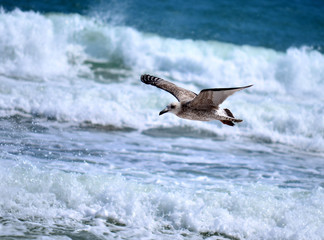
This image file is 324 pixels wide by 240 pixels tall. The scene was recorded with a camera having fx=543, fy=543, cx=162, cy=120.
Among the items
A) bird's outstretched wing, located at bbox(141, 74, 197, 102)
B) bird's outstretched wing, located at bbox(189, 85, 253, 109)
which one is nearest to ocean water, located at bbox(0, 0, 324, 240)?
bird's outstretched wing, located at bbox(141, 74, 197, 102)

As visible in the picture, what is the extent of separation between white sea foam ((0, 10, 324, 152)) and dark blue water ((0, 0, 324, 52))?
33.6 inches

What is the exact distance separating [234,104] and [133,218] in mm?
5921

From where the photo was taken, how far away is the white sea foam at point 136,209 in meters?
5.20

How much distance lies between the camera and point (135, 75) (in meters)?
12.8

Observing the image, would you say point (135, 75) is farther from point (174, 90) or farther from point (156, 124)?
point (174, 90)

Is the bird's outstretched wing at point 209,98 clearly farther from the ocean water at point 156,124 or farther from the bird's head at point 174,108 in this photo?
the ocean water at point 156,124

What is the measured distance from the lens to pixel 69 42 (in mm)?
13664

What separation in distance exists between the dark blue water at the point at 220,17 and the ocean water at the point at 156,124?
0.06m

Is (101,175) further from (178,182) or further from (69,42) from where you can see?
(69,42)

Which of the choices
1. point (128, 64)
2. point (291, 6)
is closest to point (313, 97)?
point (128, 64)

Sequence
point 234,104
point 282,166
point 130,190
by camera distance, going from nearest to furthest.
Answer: point 130,190 → point 282,166 → point 234,104

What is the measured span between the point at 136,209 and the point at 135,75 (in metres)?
7.51

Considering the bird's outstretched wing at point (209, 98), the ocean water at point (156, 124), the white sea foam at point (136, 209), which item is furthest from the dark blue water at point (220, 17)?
the bird's outstretched wing at point (209, 98)

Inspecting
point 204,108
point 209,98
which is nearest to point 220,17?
point 204,108
